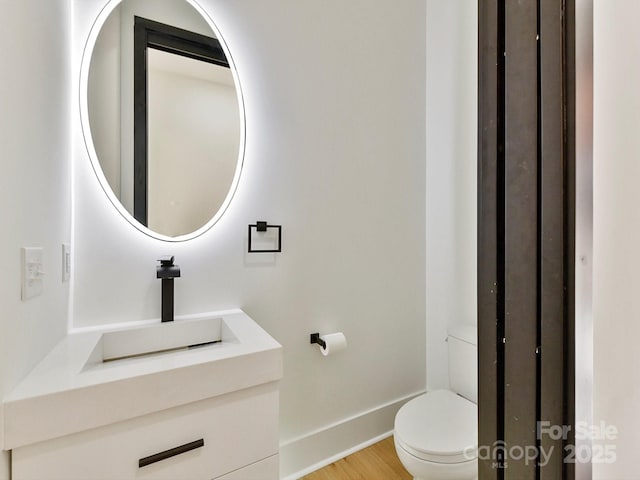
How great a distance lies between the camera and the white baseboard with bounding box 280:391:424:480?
1.50m

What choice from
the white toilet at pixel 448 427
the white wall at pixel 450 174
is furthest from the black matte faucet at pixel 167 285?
the white wall at pixel 450 174

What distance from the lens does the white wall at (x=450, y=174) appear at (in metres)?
1.82

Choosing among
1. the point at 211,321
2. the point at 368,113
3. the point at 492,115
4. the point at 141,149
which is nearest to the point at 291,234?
the point at 211,321

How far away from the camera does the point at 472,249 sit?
180 centimetres

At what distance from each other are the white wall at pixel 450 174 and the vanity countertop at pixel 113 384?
1342mm

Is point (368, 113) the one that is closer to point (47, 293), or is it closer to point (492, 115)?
point (492, 115)

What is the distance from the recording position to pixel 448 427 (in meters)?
1.31

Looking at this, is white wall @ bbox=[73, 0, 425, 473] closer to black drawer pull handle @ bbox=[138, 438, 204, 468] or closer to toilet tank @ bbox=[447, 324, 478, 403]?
toilet tank @ bbox=[447, 324, 478, 403]

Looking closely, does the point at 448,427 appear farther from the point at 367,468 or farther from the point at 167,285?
the point at 167,285

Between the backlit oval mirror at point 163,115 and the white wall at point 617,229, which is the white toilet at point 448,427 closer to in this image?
the white wall at point 617,229

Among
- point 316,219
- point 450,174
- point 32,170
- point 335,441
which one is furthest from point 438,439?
point 32,170

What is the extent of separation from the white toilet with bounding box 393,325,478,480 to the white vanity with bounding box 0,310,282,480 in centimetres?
59

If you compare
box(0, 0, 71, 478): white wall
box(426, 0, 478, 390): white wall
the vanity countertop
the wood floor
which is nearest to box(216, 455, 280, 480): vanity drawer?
the vanity countertop

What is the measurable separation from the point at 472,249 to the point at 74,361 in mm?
1849
